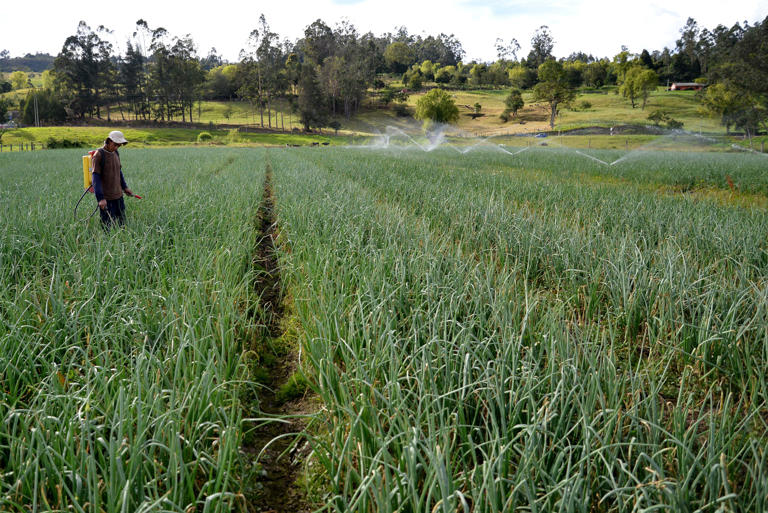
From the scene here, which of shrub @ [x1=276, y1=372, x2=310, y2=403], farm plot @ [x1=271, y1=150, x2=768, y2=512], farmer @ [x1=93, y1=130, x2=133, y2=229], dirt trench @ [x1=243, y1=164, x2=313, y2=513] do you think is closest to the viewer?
farm plot @ [x1=271, y1=150, x2=768, y2=512]

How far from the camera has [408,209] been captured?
6527 millimetres

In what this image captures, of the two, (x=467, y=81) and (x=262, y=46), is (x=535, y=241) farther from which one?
(x=467, y=81)

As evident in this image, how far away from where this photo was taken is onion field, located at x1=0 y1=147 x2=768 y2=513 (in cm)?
135

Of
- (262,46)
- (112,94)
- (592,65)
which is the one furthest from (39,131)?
(592,65)

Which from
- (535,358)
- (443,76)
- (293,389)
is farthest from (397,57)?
(535,358)

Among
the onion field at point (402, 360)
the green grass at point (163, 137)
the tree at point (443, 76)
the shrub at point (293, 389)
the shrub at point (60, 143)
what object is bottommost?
the shrub at point (293, 389)

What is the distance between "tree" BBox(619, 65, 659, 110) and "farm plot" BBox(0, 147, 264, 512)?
68.5 m

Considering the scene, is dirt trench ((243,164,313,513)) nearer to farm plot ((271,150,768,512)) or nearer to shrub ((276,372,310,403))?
shrub ((276,372,310,403))

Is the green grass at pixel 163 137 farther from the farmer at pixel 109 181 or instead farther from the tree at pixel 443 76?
the tree at pixel 443 76

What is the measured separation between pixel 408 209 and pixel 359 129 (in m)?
64.9

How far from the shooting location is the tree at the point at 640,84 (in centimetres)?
6012

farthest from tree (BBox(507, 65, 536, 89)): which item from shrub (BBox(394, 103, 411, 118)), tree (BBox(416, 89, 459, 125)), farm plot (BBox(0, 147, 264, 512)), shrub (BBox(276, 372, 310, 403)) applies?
shrub (BBox(276, 372, 310, 403))

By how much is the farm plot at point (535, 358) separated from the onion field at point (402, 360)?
0.02 m

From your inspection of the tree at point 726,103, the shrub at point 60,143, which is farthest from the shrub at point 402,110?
the shrub at point 60,143
